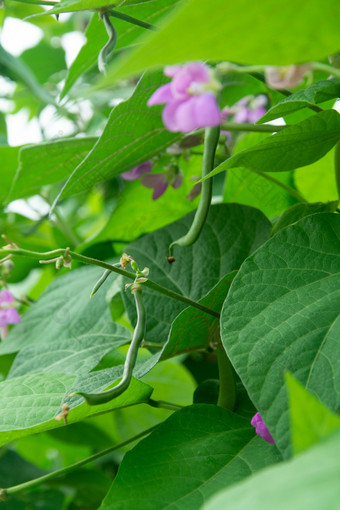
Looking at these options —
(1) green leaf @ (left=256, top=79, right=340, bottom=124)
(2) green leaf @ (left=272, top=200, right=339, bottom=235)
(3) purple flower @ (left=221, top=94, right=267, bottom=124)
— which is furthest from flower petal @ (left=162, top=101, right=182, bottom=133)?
(3) purple flower @ (left=221, top=94, right=267, bottom=124)

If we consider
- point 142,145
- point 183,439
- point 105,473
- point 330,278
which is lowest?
point 105,473

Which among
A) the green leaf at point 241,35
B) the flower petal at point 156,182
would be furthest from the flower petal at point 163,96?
the flower petal at point 156,182

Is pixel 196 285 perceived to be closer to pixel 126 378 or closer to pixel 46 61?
pixel 126 378

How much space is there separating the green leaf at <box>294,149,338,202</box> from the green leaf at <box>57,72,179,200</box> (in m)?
0.22

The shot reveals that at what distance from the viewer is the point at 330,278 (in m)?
0.43

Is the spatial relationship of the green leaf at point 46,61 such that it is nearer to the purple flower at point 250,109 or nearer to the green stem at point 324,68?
the purple flower at point 250,109

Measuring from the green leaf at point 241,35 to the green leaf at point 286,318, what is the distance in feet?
0.63

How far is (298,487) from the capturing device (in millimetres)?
193

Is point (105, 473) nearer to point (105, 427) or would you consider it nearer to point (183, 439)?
point (105, 427)

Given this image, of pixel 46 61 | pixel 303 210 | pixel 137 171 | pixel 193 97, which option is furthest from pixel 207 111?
pixel 46 61

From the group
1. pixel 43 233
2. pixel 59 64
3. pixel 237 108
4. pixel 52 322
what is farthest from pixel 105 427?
pixel 59 64

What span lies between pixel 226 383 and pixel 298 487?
12.6 inches

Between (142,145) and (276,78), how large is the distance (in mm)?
281

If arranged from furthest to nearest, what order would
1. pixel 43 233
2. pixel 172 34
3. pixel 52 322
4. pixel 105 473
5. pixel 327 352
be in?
1. pixel 43 233
2. pixel 105 473
3. pixel 52 322
4. pixel 327 352
5. pixel 172 34
